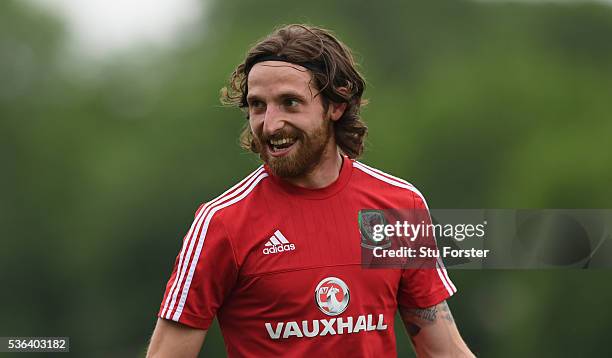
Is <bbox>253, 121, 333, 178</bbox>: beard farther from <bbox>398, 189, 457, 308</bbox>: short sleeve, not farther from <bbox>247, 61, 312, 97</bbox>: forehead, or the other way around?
<bbox>398, 189, 457, 308</bbox>: short sleeve

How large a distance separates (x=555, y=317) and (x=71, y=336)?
1730 cm

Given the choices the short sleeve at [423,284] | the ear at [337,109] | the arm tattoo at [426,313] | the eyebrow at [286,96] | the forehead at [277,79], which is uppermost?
the forehead at [277,79]

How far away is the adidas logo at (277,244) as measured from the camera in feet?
15.5

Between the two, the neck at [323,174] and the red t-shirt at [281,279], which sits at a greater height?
the neck at [323,174]

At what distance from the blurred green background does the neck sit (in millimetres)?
33430

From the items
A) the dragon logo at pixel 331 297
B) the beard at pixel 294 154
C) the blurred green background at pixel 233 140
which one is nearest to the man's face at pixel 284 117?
the beard at pixel 294 154

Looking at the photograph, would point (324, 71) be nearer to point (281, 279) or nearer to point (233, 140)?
point (281, 279)

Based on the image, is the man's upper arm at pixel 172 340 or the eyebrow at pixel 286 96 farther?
the eyebrow at pixel 286 96

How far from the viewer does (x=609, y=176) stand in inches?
1550

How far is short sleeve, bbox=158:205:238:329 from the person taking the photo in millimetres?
4570

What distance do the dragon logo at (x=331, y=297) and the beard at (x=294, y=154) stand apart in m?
0.49

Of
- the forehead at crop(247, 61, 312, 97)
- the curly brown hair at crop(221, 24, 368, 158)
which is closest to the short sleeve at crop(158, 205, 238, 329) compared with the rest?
the forehead at crop(247, 61, 312, 97)

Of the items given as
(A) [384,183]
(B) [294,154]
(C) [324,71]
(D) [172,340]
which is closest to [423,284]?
(A) [384,183]

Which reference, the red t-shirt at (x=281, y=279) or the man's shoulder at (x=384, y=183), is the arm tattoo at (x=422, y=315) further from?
the man's shoulder at (x=384, y=183)
